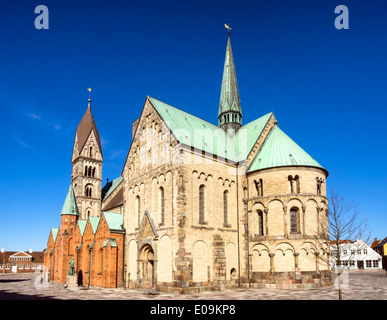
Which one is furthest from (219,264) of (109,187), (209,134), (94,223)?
(109,187)

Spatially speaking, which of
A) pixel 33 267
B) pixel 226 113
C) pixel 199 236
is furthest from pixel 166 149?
pixel 33 267

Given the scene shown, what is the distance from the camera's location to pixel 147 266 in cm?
3569

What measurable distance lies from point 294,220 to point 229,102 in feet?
64.1

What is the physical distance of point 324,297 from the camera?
1022 inches

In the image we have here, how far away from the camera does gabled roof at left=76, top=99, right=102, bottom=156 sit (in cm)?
6969

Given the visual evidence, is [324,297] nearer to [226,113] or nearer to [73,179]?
[226,113]

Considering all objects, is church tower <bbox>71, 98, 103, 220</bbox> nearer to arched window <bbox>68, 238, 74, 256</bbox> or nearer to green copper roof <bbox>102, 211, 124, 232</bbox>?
arched window <bbox>68, 238, 74, 256</bbox>

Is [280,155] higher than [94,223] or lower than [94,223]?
higher

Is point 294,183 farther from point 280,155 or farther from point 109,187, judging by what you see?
point 109,187

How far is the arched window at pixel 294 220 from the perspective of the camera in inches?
1361

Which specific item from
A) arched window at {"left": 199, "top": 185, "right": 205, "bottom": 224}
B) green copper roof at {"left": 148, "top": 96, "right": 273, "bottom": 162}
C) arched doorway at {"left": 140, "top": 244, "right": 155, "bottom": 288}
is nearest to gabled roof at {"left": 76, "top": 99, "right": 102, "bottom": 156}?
green copper roof at {"left": 148, "top": 96, "right": 273, "bottom": 162}

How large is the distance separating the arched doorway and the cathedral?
99mm

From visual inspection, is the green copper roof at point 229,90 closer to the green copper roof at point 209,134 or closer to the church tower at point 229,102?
Result: the church tower at point 229,102

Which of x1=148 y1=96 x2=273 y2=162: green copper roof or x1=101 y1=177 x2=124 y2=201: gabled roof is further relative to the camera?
x1=101 y1=177 x2=124 y2=201: gabled roof
